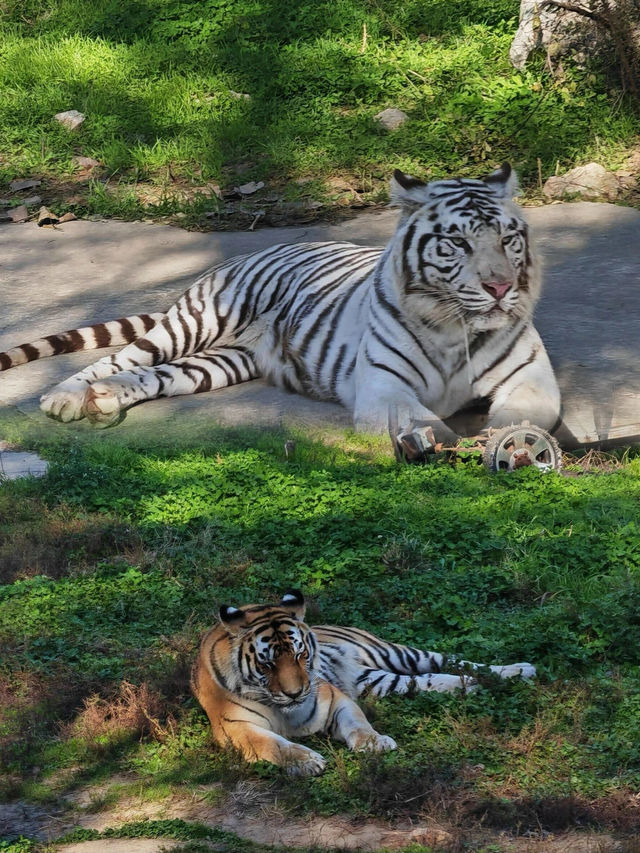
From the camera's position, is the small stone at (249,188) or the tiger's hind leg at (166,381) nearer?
the tiger's hind leg at (166,381)

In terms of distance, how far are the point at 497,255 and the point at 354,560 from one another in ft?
7.92

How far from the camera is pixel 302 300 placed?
28.1ft

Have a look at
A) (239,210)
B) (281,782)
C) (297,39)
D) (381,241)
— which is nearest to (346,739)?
(281,782)

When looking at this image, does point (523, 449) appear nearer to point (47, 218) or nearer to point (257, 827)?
point (257, 827)

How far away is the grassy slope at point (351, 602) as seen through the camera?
400 cm

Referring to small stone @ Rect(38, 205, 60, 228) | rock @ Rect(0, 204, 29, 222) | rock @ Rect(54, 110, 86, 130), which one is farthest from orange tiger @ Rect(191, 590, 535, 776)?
rock @ Rect(54, 110, 86, 130)

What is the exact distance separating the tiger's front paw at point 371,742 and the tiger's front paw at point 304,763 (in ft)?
0.41

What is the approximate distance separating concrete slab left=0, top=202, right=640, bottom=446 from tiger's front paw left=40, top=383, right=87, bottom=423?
188 millimetres

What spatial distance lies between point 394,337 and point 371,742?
12.3ft

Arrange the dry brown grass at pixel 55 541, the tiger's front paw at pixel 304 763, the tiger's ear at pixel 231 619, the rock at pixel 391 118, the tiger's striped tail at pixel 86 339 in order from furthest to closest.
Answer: the rock at pixel 391 118 → the tiger's striped tail at pixel 86 339 → the dry brown grass at pixel 55 541 → the tiger's ear at pixel 231 619 → the tiger's front paw at pixel 304 763

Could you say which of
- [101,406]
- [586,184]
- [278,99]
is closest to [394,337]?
[101,406]

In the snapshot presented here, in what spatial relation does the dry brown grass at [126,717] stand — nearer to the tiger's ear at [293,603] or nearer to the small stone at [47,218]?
the tiger's ear at [293,603]

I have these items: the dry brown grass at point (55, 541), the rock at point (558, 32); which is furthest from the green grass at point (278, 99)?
the dry brown grass at point (55, 541)

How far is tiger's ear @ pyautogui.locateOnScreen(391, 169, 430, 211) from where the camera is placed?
7600mm
